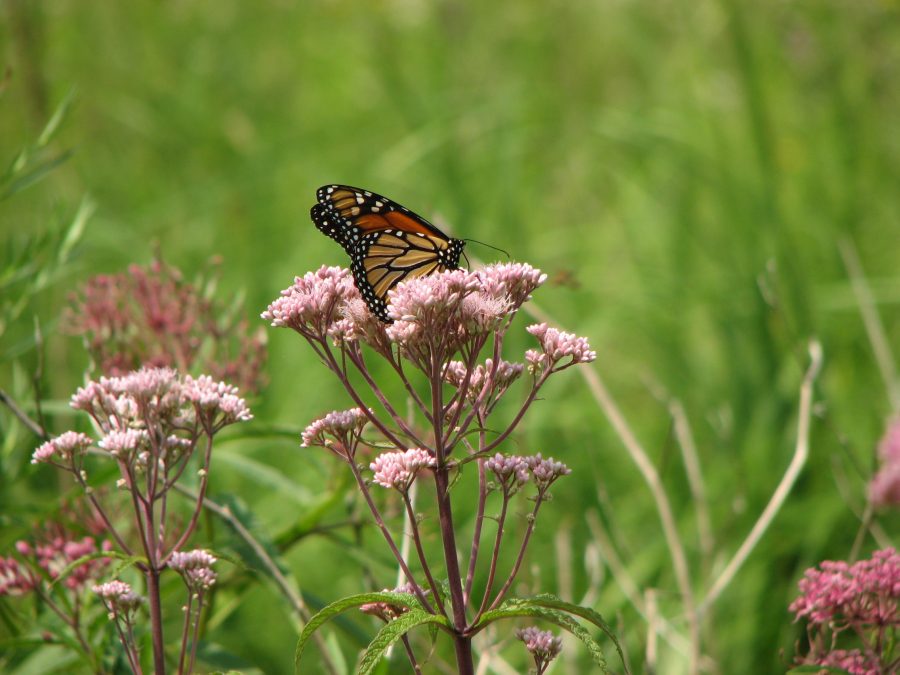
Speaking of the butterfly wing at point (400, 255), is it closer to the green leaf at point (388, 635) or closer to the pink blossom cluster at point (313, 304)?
the pink blossom cluster at point (313, 304)

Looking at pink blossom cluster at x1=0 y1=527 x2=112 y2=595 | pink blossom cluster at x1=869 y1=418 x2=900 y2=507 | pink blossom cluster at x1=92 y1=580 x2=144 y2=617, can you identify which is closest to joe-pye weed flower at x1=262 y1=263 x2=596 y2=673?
pink blossom cluster at x1=92 y1=580 x2=144 y2=617

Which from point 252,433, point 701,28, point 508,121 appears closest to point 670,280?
point 508,121

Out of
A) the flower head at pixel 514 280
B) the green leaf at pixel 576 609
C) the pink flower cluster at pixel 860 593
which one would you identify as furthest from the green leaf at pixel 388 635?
the pink flower cluster at pixel 860 593

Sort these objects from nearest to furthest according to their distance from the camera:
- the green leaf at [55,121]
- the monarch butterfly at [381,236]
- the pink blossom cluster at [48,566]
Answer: the pink blossom cluster at [48,566] → the monarch butterfly at [381,236] → the green leaf at [55,121]

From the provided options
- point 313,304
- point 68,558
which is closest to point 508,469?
point 313,304

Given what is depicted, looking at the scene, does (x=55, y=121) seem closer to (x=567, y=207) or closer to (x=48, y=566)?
(x=48, y=566)

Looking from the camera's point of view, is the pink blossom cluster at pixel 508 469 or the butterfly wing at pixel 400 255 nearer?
the pink blossom cluster at pixel 508 469

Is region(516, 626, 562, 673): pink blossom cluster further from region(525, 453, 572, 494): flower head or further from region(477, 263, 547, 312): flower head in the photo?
region(477, 263, 547, 312): flower head

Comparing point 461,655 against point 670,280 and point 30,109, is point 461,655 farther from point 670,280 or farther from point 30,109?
point 670,280
